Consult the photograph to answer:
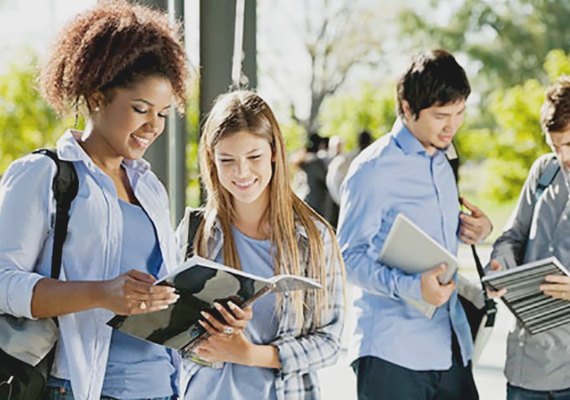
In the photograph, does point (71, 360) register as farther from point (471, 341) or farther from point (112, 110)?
point (471, 341)

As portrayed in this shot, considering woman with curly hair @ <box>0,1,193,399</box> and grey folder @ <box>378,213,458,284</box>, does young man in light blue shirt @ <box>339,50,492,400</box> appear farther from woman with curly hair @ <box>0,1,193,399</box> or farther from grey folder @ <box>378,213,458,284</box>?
woman with curly hair @ <box>0,1,193,399</box>

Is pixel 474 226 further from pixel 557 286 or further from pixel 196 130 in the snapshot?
pixel 196 130

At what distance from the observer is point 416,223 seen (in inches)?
129

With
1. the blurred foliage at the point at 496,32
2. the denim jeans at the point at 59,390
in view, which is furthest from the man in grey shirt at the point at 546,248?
the blurred foliage at the point at 496,32

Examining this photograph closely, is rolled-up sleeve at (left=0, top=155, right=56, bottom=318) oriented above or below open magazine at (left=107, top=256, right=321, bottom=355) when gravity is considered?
above

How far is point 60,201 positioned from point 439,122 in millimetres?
1332

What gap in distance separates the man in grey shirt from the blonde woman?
2.63 feet

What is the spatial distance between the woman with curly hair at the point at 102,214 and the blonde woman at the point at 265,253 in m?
0.21

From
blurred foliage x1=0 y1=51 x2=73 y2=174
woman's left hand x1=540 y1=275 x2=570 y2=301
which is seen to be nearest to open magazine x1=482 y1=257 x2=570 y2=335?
woman's left hand x1=540 y1=275 x2=570 y2=301

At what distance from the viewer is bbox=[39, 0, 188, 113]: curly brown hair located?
2328mm

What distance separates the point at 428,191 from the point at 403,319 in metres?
0.37

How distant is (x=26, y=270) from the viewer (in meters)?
2.20

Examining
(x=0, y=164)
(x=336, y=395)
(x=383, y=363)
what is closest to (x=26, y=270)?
(x=383, y=363)

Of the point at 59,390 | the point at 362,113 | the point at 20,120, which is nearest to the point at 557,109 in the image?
the point at 59,390
